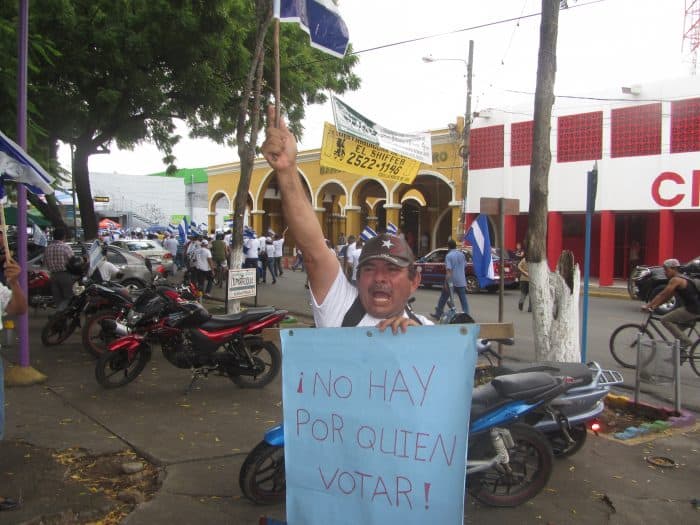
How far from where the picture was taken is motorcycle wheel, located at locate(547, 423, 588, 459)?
191 inches

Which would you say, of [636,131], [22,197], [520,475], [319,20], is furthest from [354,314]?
[636,131]

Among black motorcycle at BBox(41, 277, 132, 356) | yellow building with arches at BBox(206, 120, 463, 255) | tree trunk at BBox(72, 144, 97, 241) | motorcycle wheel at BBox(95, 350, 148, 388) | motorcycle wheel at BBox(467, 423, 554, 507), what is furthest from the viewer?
yellow building with arches at BBox(206, 120, 463, 255)

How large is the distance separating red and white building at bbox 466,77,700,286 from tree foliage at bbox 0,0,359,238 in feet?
32.0

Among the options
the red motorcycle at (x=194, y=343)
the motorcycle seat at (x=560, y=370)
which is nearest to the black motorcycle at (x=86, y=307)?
the red motorcycle at (x=194, y=343)

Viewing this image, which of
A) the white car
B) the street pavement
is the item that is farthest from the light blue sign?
the white car

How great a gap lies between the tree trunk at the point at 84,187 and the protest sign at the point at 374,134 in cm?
986

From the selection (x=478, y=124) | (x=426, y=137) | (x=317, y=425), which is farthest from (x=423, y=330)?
(x=478, y=124)

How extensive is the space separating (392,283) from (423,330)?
323 millimetres

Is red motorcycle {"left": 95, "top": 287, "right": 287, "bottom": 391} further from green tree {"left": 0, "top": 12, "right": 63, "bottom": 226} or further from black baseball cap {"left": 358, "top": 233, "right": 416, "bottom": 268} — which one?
black baseball cap {"left": 358, "top": 233, "right": 416, "bottom": 268}

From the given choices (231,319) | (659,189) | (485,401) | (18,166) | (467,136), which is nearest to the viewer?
(485,401)

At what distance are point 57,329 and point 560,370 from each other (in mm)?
7400

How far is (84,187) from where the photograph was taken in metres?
17.1

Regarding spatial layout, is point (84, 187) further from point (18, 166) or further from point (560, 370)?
point (560, 370)

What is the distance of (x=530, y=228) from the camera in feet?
21.2
